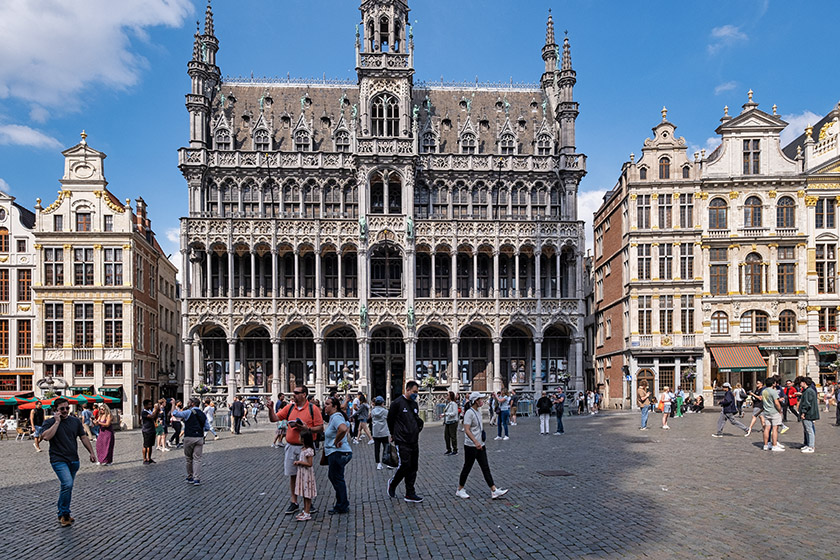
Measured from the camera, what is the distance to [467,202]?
179 feet

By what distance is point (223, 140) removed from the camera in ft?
177

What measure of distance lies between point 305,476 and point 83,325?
41.7m

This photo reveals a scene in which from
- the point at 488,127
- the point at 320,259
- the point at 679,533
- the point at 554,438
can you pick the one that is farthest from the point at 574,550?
the point at 488,127

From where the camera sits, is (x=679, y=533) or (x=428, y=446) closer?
(x=679, y=533)

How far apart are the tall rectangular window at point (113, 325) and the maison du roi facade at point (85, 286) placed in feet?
0.20

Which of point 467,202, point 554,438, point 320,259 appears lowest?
point 554,438

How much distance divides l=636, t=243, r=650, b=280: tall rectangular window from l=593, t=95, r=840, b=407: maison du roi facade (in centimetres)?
7

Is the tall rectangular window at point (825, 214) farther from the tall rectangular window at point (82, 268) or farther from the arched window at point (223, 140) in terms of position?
the tall rectangular window at point (82, 268)

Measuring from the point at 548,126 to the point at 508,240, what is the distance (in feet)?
33.4

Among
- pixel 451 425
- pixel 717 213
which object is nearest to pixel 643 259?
→ pixel 717 213

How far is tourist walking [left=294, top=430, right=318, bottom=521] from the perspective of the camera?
12367 millimetres

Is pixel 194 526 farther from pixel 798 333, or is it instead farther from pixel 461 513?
pixel 798 333

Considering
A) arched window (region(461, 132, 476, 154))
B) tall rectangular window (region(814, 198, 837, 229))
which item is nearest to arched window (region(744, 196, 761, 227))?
tall rectangular window (region(814, 198, 837, 229))

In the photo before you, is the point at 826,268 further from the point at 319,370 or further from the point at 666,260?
the point at 319,370
